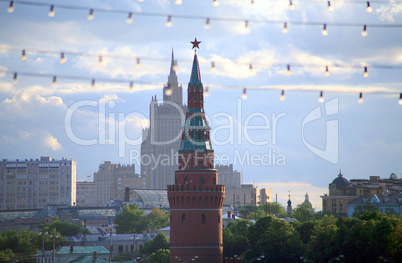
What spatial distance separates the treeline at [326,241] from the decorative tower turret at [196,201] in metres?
12.3

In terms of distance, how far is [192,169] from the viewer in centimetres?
16638

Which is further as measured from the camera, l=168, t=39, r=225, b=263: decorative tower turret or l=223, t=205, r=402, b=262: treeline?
l=168, t=39, r=225, b=263: decorative tower turret

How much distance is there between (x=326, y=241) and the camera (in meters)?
160

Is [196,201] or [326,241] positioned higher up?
[196,201]

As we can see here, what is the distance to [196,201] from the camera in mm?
164750

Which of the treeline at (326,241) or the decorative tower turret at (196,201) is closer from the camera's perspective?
the treeline at (326,241)

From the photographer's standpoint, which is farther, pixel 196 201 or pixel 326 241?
pixel 196 201

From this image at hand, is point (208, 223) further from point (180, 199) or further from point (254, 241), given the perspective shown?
point (254, 241)

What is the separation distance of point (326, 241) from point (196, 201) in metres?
24.0

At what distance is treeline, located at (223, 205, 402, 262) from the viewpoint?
5684 inches

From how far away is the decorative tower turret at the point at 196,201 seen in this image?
164000mm

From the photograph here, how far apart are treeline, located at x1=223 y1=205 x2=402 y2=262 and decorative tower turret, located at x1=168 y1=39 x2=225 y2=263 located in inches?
485

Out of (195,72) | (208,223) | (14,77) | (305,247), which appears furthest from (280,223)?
(14,77)

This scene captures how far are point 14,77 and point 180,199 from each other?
87675 millimetres
